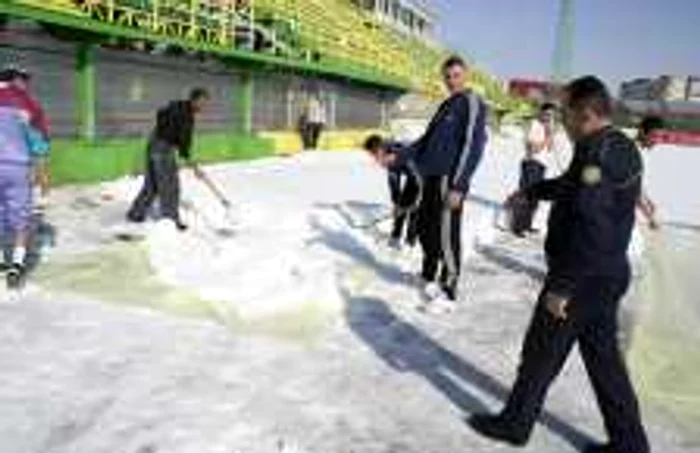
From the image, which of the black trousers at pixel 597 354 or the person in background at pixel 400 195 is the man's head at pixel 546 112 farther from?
the black trousers at pixel 597 354

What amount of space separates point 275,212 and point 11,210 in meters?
5.99

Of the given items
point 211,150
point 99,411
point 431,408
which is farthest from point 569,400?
point 211,150

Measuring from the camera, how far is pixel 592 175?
482 centimetres

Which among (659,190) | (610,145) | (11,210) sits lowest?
(659,190)

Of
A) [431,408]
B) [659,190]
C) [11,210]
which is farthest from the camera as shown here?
[659,190]

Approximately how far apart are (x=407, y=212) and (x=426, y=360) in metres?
4.30

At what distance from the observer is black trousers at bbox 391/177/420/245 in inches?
419

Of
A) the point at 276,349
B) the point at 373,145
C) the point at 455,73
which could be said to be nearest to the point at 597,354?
the point at 276,349

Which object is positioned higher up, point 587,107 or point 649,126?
point 587,107

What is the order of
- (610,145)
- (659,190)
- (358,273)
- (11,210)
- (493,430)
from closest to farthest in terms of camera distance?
(610,145) < (493,430) < (11,210) < (358,273) < (659,190)

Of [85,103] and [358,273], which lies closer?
[358,273]

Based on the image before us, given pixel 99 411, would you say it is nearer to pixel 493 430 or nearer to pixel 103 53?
Result: pixel 493 430

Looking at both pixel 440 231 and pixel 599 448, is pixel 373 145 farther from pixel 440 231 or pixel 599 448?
pixel 599 448

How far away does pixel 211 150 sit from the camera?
74.4 feet
